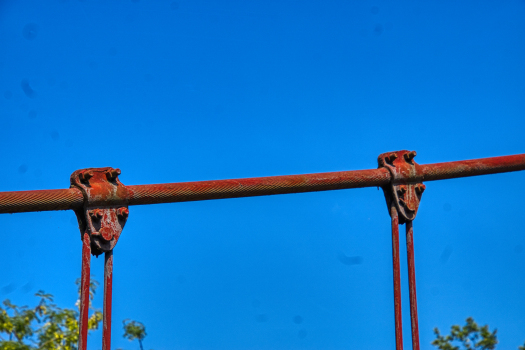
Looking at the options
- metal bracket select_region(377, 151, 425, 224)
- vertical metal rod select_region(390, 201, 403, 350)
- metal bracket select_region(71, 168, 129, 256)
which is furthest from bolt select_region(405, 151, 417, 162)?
metal bracket select_region(71, 168, 129, 256)

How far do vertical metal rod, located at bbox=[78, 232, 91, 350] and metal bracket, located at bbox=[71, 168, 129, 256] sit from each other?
0.11 feet

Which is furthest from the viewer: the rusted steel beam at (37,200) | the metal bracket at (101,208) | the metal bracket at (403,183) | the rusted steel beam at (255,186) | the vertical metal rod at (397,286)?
the metal bracket at (403,183)

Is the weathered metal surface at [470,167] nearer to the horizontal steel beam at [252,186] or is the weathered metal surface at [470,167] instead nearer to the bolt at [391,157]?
the horizontal steel beam at [252,186]

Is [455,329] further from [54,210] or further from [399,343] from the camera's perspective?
[54,210]

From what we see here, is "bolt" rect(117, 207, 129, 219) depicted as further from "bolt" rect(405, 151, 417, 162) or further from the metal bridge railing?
"bolt" rect(405, 151, 417, 162)

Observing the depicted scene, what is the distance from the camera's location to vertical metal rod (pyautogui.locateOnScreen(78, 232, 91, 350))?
2809 mm

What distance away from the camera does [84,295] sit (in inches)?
111

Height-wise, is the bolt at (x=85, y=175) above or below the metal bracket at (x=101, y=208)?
above

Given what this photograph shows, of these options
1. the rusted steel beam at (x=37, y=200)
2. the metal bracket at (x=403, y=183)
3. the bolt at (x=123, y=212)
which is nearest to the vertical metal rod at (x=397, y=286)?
the metal bracket at (x=403, y=183)

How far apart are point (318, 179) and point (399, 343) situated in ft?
2.86

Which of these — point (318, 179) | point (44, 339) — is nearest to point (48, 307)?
point (44, 339)

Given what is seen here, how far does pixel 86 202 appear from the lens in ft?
9.72

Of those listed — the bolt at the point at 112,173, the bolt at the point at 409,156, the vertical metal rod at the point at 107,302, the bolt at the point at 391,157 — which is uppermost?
the bolt at the point at 409,156

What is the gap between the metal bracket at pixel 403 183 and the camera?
3.58m
